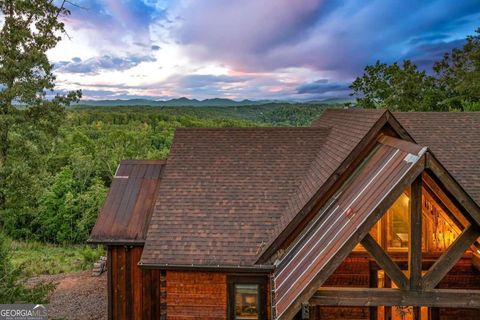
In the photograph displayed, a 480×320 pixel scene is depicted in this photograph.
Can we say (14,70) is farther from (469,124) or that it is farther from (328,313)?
(469,124)

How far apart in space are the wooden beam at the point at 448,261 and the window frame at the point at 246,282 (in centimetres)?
366

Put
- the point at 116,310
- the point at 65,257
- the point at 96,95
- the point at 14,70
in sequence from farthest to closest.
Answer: the point at 96,95, the point at 65,257, the point at 14,70, the point at 116,310

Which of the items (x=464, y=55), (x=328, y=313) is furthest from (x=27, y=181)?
(x=464, y=55)

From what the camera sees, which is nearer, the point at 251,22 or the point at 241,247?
the point at 241,247

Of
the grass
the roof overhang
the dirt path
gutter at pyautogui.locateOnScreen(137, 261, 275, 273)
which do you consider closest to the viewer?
the roof overhang

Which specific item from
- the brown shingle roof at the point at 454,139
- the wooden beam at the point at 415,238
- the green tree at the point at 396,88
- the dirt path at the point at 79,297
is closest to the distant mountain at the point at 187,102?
the green tree at the point at 396,88

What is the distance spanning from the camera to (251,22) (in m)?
27.8

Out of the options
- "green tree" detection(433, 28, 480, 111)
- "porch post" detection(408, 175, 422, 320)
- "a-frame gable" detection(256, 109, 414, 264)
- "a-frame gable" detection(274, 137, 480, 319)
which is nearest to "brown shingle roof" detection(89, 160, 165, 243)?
"a-frame gable" detection(256, 109, 414, 264)

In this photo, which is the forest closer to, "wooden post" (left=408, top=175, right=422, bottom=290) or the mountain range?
"wooden post" (left=408, top=175, right=422, bottom=290)

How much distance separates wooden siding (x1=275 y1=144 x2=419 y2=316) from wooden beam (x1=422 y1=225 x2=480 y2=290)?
1245 millimetres

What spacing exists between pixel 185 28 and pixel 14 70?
16814mm

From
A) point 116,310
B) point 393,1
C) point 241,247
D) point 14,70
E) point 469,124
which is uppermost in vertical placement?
point 393,1

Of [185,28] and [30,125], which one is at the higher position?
[185,28]

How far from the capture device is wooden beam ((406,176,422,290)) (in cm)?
531
